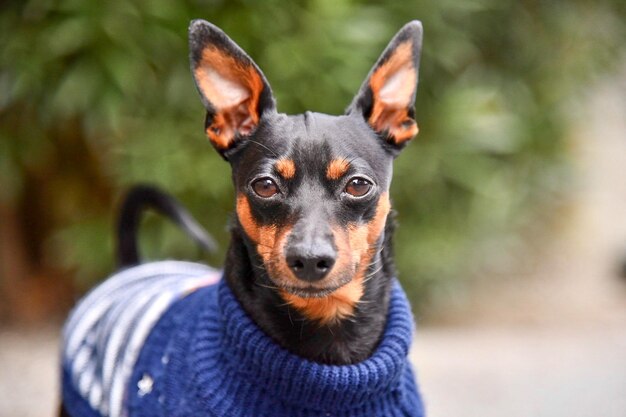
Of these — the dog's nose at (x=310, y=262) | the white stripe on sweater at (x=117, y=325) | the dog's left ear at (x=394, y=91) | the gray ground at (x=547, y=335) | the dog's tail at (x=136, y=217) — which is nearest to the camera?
the dog's nose at (x=310, y=262)

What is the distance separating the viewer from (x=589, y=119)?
511 centimetres

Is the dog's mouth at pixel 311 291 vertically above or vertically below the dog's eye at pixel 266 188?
below

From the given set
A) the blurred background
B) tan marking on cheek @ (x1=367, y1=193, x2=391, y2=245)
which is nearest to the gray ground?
the blurred background

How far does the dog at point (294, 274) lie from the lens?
1.66 metres

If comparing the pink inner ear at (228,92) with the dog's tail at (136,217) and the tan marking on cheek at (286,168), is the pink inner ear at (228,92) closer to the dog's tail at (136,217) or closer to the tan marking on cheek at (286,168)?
the tan marking on cheek at (286,168)

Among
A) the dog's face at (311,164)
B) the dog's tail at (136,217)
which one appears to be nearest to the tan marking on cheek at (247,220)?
the dog's face at (311,164)

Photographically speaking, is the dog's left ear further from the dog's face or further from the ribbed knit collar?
the ribbed knit collar

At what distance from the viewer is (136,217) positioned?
2.53 meters

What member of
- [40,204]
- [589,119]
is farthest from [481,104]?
[40,204]

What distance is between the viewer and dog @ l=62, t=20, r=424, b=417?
166 cm

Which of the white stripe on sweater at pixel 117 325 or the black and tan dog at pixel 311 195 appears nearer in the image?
the black and tan dog at pixel 311 195

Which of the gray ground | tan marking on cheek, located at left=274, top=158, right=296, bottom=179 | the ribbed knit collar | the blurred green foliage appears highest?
tan marking on cheek, located at left=274, top=158, right=296, bottom=179

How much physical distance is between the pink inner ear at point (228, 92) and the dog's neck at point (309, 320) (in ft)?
0.81

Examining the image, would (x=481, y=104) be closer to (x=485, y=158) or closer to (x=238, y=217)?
(x=485, y=158)
